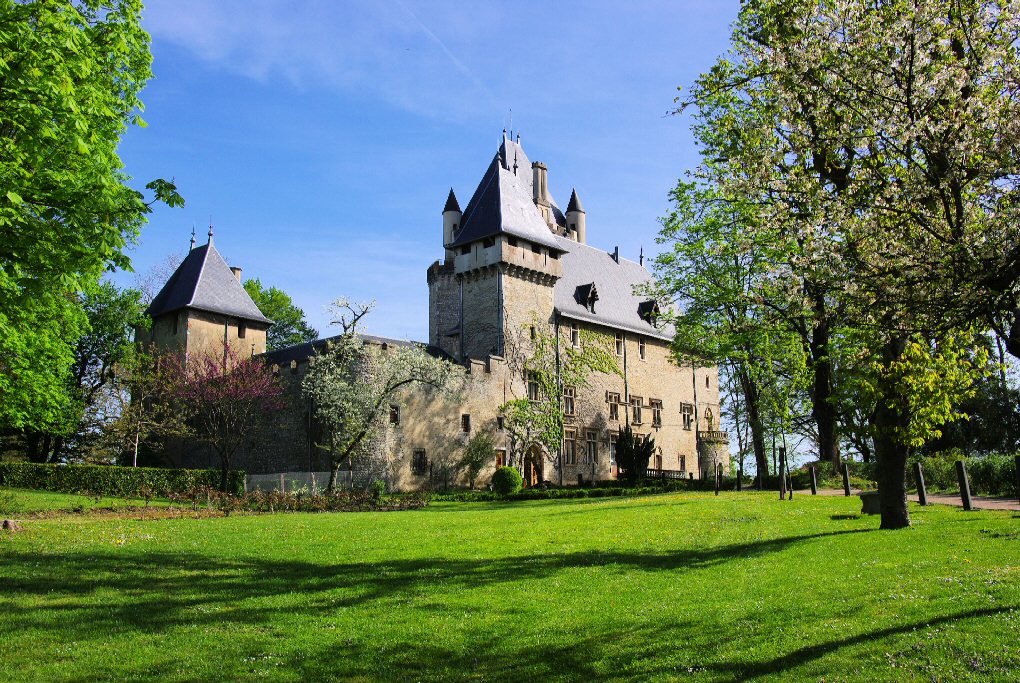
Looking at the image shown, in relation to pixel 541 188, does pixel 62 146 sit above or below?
below

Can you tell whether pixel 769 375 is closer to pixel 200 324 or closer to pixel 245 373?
pixel 245 373

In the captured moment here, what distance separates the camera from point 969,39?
29.6 ft

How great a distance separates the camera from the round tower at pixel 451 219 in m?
47.6

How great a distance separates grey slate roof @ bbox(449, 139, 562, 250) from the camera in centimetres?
4366

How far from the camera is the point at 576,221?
182ft

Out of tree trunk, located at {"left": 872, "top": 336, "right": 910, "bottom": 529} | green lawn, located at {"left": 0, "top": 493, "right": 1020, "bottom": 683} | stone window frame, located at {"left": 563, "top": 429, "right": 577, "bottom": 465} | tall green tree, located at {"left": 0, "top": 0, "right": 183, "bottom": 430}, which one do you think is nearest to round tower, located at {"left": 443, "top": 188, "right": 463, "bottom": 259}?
stone window frame, located at {"left": 563, "top": 429, "right": 577, "bottom": 465}

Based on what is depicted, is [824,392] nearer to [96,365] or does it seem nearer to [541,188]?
[541,188]

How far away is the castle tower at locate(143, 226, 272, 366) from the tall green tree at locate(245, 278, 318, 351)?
14445 millimetres

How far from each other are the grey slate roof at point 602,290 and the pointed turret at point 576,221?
174 cm

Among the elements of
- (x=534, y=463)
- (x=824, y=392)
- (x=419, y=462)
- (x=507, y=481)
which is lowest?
(x=507, y=481)

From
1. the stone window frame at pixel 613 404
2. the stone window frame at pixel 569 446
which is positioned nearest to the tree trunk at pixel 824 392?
the stone window frame at pixel 569 446

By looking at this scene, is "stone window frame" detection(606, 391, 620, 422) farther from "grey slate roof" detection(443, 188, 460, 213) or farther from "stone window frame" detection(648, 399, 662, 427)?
"grey slate roof" detection(443, 188, 460, 213)

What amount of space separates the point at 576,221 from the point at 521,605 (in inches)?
1859

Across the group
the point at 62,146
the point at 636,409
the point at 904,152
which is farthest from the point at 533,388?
the point at 904,152
